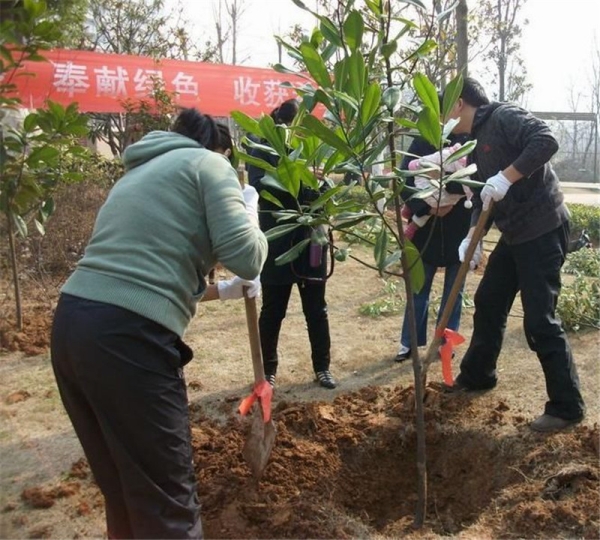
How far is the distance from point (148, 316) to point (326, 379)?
224 centimetres

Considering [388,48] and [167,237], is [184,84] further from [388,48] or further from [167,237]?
[167,237]

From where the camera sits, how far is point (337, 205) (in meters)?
2.12

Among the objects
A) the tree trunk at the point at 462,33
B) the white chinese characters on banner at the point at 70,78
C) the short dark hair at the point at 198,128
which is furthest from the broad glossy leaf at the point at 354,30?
the white chinese characters on banner at the point at 70,78

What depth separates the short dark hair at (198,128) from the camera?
6.35 feet

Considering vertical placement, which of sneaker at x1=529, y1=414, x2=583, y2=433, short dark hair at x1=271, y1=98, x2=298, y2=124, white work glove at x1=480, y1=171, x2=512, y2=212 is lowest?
sneaker at x1=529, y1=414, x2=583, y2=433

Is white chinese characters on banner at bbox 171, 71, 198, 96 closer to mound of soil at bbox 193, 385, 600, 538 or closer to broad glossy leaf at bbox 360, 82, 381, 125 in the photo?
mound of soil at bbox 193, 385, 600, 538

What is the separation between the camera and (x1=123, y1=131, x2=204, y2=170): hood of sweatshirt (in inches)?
71.6

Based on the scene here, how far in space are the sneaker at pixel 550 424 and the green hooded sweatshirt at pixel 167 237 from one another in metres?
1.84

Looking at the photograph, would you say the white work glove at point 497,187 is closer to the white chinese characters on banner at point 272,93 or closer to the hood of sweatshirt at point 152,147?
the hood of sweatshirt at point 152,147

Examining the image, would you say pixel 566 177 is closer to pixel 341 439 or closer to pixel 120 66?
pixel 120 66

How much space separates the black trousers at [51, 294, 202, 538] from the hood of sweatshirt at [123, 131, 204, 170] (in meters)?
0.46

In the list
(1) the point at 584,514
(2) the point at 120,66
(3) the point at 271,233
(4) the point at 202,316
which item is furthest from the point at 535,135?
(2) the point at 120,66

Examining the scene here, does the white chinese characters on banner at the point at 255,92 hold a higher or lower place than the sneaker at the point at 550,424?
higher

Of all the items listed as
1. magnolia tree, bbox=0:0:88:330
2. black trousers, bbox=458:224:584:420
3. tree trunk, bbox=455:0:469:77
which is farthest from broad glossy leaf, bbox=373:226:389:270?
tree trunk, bbox=455:0:469:77
